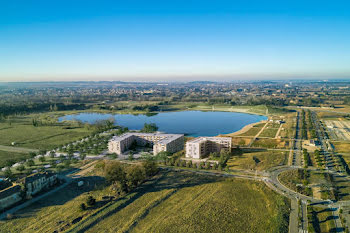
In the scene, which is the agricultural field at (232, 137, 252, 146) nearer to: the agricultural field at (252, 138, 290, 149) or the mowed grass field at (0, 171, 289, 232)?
the agricultural field at (252, 138, 290, 149)

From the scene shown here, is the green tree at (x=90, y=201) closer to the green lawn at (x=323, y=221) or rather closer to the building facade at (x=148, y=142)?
the building facade at (x=148, y=142)

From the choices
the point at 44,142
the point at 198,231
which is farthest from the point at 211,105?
the point at 198,231

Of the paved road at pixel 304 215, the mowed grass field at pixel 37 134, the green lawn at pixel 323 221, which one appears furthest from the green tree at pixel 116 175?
the mowed grass field at pixel 37 134

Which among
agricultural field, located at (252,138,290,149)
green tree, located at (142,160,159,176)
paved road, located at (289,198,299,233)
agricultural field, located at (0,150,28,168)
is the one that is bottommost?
agricultural field, located at (0,150,28,168)

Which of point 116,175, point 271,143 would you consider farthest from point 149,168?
point 271,143

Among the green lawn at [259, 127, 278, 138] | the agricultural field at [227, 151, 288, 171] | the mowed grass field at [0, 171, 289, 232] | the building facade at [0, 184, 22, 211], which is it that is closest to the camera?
the mowed grass field at [0, 171, 289, 232]

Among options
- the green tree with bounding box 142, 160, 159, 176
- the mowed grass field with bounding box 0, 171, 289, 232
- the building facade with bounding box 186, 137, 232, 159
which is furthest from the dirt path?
the building facade with bounding box 186, 137, 232, 159
